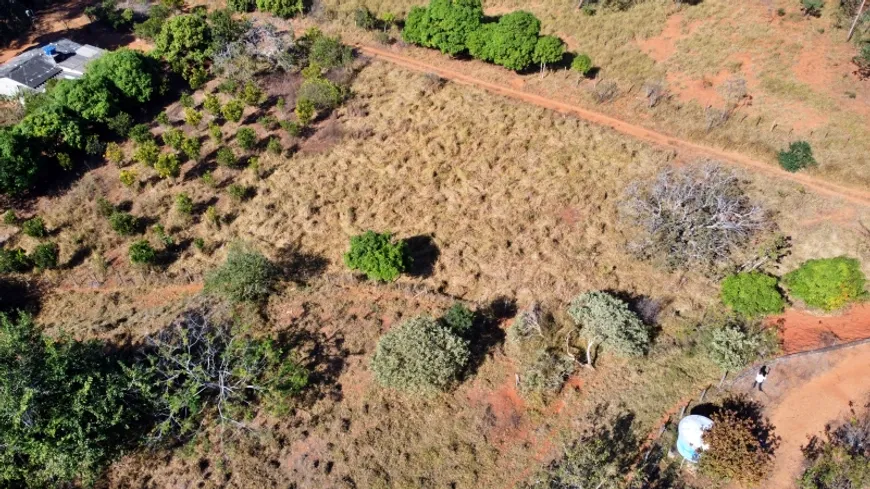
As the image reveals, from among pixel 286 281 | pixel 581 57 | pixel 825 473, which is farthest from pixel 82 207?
pixel 825 473

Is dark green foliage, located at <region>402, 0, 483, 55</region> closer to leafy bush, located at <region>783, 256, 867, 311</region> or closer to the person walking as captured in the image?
leafy bush, located at <region>783, 256, 867, 311</region>

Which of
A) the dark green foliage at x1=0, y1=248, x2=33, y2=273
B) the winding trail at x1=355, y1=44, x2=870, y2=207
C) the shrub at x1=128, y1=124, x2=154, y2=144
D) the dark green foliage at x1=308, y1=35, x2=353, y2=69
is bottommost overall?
the dark green foliage at x1=0, y1=248, x2=33, y2=273

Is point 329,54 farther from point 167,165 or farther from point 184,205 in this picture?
point 184,205

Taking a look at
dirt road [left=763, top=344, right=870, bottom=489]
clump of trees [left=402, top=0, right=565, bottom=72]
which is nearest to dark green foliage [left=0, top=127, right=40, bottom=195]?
clump of trees [left=402, top=0, right=565, bottom=72]

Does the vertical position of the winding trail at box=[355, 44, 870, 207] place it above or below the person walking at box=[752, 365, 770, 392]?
above

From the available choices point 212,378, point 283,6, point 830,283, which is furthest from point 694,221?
point 283,6

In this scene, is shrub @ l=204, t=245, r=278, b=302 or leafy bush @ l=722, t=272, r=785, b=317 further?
shrub @ l=204, t=245, r=278, b=302

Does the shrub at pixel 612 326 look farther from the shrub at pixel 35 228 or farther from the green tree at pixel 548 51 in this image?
the shrub at pixel 35 228
